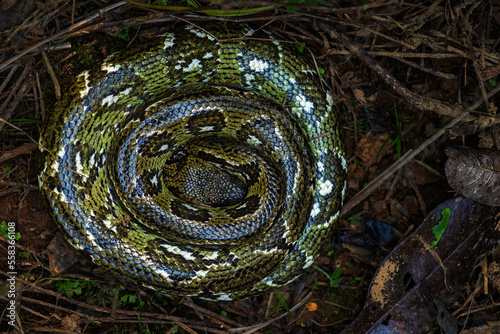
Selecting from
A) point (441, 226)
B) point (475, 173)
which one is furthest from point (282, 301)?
point (475, 173)

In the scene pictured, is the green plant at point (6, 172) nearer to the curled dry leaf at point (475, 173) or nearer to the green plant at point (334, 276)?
the green plant at point (334, 276)

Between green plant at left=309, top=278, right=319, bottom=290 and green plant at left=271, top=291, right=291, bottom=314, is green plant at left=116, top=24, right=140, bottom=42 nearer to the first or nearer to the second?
green plant at left=271, top=291, right=291, bottom=314

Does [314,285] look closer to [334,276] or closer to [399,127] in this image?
[334,276]

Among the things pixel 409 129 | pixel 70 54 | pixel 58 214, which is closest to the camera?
pixel 58 214

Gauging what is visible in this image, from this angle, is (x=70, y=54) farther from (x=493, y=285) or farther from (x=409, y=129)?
(x=493, y=285)

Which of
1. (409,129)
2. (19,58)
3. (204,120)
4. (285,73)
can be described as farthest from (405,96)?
(19,58)

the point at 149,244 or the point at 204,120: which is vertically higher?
the point at 204,120
